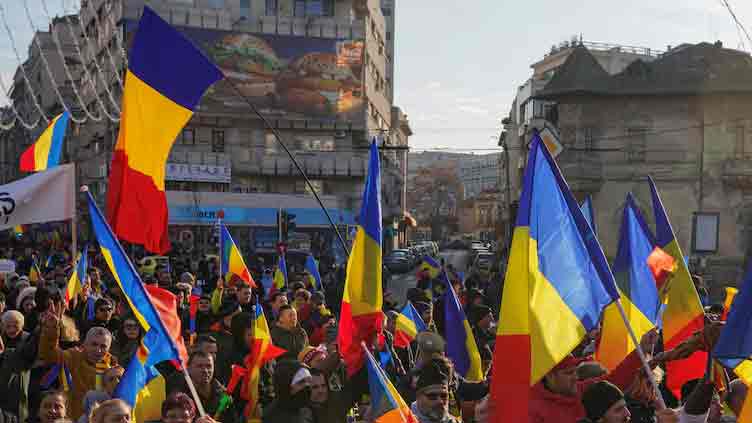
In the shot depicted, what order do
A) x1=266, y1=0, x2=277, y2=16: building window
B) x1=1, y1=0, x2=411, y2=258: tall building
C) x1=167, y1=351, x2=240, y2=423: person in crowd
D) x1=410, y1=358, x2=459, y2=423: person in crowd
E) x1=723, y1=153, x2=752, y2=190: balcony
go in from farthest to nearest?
x1=266, y1=0, x2=277, y2=16: building window
x1=1, y1=0, x2=411, y2=258: tall building
x1=723, y1=153, x2=752, y2=190: balcony
x1=167, y1=351, x2=240, y2=423: person in crowd
x1=410, y1=358, x2=459, y2=423: person in crowd

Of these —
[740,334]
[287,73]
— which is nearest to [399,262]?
[287,73]

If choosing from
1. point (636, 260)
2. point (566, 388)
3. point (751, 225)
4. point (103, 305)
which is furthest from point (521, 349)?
point (751, 225)

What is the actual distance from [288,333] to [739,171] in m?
31.9

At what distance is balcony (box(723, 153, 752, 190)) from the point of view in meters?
36.1

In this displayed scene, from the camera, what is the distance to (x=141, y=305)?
584cm

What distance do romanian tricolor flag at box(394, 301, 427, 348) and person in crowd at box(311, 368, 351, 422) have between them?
255 cm

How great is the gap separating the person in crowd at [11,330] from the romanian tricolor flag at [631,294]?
4.85 m

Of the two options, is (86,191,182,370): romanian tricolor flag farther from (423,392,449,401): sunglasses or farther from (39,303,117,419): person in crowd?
(423,392,449,401): sunglasses

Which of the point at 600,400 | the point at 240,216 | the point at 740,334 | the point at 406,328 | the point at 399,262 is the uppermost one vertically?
the point at 740,334

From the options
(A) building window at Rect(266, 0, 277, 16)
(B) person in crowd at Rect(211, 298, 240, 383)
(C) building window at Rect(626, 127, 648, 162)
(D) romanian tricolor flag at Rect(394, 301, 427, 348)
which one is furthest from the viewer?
(A) building window at Rect(266, 0, 277, 16)

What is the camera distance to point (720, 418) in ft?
17.1

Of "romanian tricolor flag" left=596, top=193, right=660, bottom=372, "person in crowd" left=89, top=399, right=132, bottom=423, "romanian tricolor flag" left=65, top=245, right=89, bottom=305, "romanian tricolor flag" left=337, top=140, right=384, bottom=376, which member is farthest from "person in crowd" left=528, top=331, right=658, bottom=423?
"romanian tricolor flag" left=65, top=245, right=89, bottom=305

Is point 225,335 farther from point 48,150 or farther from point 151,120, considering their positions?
point 48,150

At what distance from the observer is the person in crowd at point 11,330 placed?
783cm
